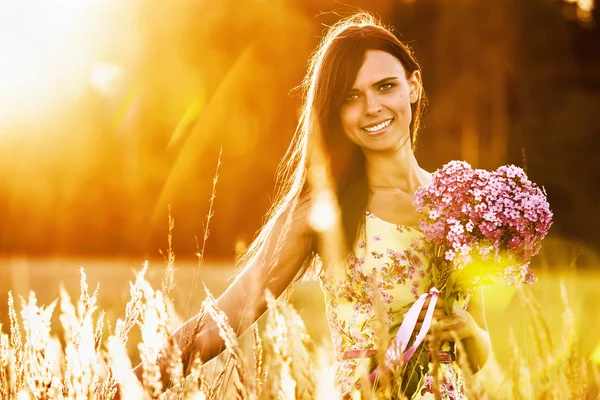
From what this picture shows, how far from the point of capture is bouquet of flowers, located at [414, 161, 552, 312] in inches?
109

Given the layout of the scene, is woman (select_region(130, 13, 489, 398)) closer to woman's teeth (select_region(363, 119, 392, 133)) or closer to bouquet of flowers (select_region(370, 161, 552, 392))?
woman's teeth (select_region(363, 119, 392, 133))

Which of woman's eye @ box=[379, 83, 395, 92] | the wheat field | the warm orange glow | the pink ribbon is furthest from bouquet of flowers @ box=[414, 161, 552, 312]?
the warm orange glow

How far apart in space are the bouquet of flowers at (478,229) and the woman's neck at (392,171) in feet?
1.74

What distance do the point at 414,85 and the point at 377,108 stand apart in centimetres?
38

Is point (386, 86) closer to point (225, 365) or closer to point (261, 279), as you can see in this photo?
point (261, 279)

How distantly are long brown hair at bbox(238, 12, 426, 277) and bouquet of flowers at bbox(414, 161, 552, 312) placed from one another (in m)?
0.59

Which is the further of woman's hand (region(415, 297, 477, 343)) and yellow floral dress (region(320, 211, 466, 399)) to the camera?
yellow floral dress (region(320, 211, 466, 399))

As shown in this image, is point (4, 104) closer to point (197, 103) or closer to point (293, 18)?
point (197, 103)

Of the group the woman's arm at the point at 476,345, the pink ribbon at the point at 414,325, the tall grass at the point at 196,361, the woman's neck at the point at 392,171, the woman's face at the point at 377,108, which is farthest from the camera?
the woman's neck at the point at 392,171

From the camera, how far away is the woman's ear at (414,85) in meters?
3.51

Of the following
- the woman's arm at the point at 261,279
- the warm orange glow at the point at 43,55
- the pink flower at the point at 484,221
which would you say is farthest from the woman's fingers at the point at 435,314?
the warm orange glow at the point at 43,55

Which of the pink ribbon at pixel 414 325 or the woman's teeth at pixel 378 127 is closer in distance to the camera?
the pink ribbon at pixel 414 325

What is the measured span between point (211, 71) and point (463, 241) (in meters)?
13.7

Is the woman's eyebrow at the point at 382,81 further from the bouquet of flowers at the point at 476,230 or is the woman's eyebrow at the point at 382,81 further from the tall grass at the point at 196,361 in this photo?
the tall grass at the point at 196,361
